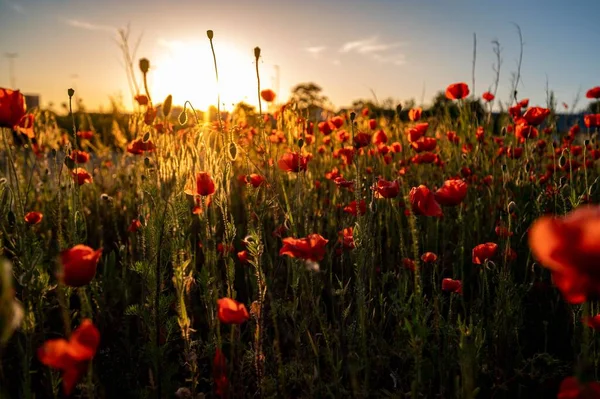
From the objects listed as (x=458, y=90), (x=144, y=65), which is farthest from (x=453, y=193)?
(x=458, y=90)

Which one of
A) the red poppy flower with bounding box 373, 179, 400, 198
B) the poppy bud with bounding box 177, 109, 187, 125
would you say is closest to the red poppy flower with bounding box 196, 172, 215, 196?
the poppy bud with bounding box 177, 109, 187, 125

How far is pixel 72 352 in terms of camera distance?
3.53 ft

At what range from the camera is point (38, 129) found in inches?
163

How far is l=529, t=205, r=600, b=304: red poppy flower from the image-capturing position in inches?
26.5

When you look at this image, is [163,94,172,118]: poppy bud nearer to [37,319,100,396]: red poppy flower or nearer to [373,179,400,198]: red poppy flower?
[373,179,400,198]: red poppy flower

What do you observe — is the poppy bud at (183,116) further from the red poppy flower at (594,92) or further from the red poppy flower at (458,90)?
the red poppy flower at (594,92)

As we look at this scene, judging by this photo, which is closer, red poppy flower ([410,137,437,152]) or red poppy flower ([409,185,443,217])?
red poppy flower ([409,185,443,217])

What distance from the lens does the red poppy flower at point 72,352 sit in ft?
3.46

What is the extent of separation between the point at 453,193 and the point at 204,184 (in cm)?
95

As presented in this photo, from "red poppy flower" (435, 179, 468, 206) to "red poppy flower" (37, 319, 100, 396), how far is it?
1.36m

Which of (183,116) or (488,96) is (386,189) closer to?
(183,116)

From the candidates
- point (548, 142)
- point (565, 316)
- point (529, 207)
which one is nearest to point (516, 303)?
point (565, 316)

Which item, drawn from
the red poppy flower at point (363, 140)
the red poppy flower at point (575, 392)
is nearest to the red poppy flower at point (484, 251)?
the red poppy flower at point (363, 140)

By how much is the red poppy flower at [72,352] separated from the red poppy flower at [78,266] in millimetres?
210
